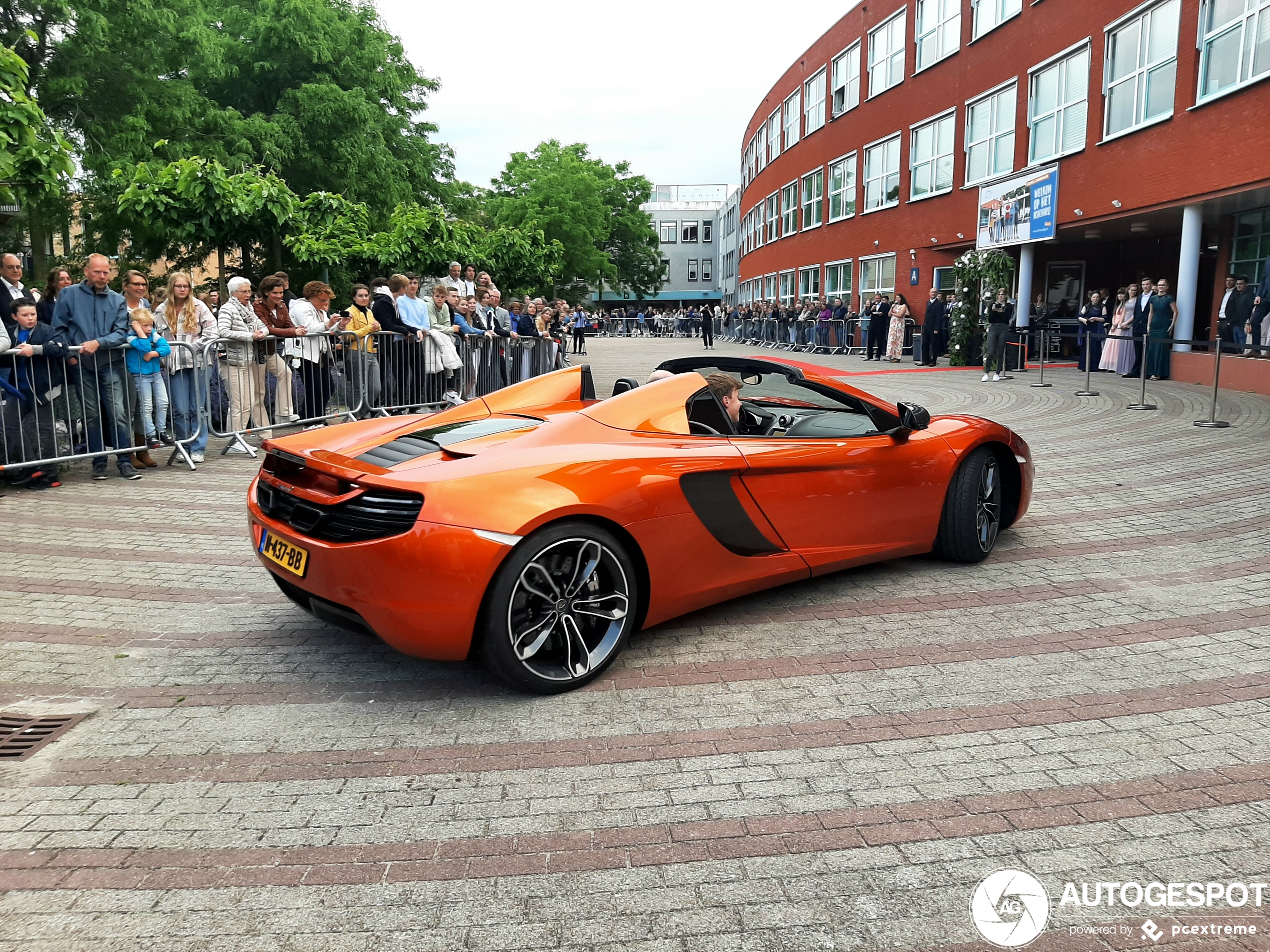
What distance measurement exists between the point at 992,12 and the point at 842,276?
12355mm

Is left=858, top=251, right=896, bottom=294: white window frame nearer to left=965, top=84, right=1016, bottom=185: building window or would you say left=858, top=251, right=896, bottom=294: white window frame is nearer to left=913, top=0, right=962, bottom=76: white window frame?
left=965, top=84, right=1016, bottom=185: building window

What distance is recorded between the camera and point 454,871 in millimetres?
2842

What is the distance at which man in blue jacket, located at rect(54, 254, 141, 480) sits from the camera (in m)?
8.54

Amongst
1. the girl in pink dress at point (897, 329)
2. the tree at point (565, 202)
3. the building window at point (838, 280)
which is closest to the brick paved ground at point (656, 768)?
the girl in pink dress at point (897, 329)

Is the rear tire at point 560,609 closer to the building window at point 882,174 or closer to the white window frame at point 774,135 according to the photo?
the building window at point 882,174

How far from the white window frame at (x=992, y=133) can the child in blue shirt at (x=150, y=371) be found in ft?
71.1

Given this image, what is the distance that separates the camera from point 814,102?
39.5 m

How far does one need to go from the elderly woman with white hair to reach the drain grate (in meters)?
6.71

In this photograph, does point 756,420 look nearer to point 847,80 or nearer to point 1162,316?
point 1162,316

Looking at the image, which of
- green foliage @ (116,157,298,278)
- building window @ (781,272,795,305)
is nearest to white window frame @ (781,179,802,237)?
building window @ (781,272,795,305)

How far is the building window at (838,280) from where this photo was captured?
3591 centimetres

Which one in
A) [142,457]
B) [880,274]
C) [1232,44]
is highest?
[1232,44]

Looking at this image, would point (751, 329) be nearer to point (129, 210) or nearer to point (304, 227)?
point (304, 227)

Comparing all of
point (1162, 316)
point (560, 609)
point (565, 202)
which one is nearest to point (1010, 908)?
point (560, 609)
